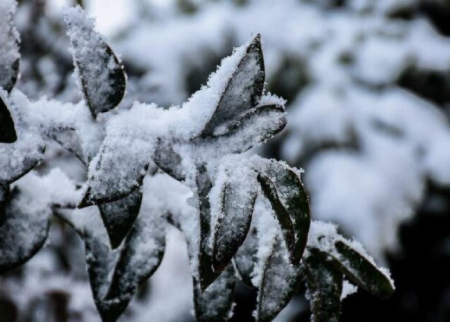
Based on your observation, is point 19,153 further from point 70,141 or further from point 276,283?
point 276,283

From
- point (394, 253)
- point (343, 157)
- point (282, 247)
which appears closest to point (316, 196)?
point (343, 157)

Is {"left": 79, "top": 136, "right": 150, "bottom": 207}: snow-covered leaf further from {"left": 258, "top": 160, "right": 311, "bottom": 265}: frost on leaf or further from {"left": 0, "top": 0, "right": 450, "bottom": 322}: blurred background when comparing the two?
{"left": 0, "top": 0, "right": 450, "bottom": 322}: blurred background

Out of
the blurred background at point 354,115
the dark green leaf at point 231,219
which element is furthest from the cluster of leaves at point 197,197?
the blurred background at point 354,115

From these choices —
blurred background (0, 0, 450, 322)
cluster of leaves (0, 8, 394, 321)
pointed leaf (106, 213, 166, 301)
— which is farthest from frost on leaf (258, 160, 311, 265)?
blurred background (0, 0, 450, 322)

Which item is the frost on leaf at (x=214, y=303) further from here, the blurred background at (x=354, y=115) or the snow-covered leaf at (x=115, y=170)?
the blurred background at (x=354, y=115)

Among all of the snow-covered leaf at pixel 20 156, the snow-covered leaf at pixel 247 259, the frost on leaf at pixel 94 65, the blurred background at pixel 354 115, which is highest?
the blurred background at pixel 354 115

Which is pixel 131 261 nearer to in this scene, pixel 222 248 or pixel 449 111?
pixel 222 248
